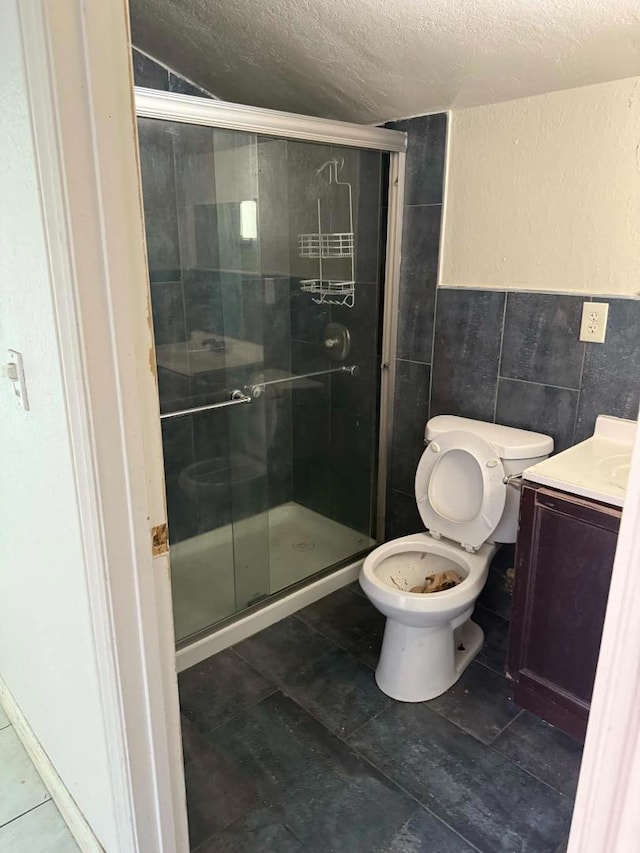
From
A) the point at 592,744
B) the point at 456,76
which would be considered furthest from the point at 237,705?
the point at 456,76

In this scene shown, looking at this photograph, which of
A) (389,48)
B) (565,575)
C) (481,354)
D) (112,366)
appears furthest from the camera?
(481,354)

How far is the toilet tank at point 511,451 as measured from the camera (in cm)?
195

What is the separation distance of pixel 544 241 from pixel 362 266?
0.76 metres

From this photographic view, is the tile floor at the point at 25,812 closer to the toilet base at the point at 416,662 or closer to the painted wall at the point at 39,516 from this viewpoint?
the painted wall at the point at 39,516

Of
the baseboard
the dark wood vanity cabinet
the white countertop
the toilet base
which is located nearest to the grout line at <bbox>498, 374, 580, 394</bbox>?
the white countertop

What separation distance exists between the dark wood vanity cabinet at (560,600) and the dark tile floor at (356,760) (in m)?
0.14

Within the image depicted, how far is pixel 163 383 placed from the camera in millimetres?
2137

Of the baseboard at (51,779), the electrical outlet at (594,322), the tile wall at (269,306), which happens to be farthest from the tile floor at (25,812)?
the electrical outlet at (594,322)

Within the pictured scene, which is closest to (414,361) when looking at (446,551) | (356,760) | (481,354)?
(481,354)

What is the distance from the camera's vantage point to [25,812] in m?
1.56

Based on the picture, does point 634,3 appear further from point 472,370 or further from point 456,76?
point 472,370

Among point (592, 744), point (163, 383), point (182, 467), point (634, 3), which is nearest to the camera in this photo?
point (592, 744)

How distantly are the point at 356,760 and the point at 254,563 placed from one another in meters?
0.93

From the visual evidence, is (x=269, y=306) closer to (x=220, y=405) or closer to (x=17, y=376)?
(x=220, y=405)
